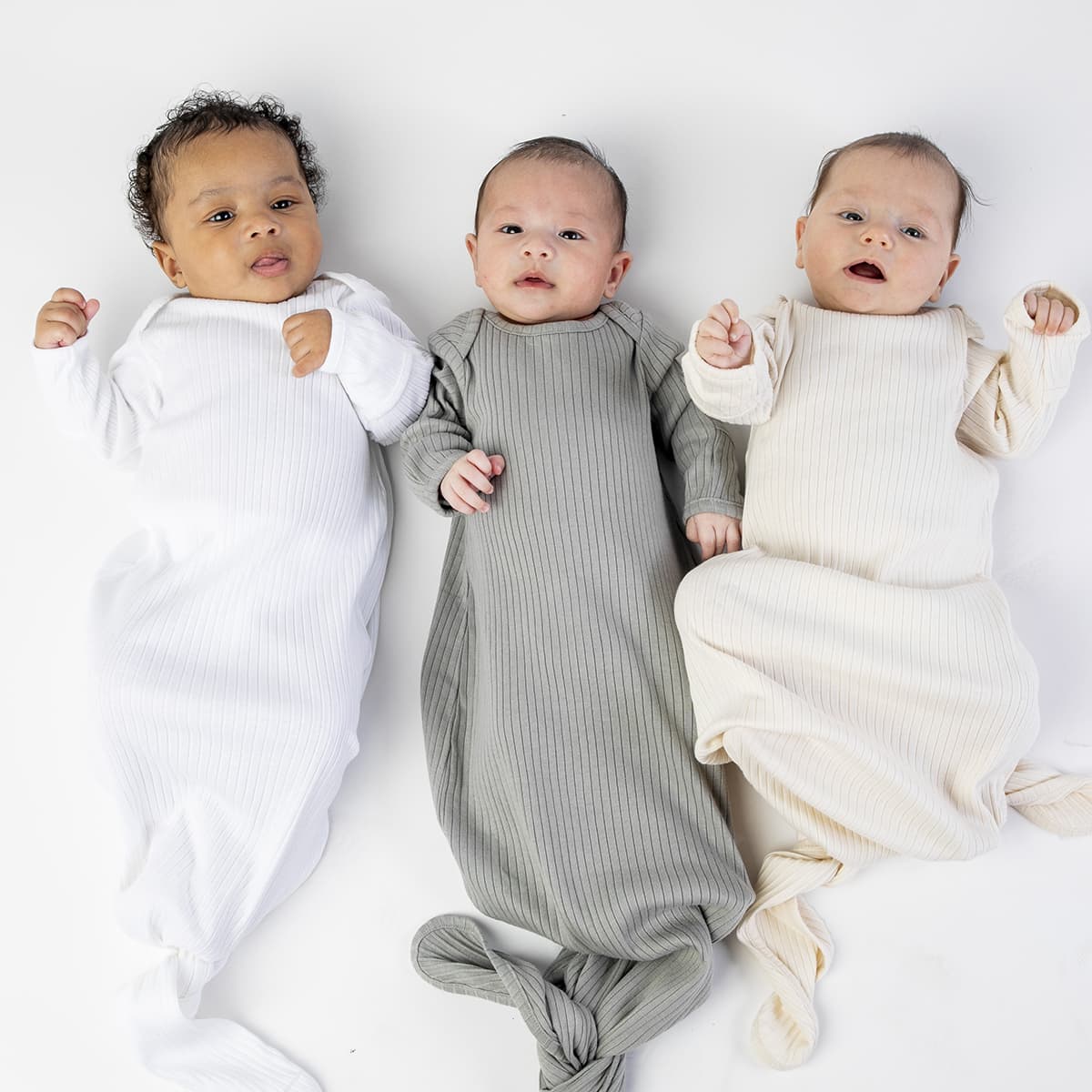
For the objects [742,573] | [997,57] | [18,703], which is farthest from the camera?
[997,57]

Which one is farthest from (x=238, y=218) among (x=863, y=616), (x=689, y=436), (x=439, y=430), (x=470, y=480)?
(x=863, y=616)

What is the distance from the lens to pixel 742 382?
5.14ft

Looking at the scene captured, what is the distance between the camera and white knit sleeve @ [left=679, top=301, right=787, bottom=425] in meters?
1.56

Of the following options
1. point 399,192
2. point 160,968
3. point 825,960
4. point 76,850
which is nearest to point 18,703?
point 76,850

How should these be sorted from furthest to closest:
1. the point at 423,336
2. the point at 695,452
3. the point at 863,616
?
1. the point at 423,336
2. the point at 695,452
3. the point at 863,616

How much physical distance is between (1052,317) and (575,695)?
0.88 metres

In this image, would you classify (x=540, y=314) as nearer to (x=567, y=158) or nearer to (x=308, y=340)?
(x=567, y=158)

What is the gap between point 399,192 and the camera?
1.97 meters

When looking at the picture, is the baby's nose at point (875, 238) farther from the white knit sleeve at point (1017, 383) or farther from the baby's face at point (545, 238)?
the baby's face at point (545, 238)

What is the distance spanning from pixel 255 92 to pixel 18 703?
113cm

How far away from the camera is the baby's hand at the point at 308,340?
1.69 m

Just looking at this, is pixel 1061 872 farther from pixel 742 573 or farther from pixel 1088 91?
pixel 1088 91

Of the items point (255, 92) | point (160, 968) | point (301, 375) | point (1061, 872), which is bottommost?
point (160, 968)

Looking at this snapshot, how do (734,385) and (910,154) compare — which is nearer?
(734,385)
